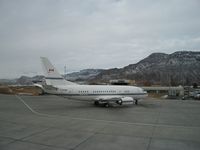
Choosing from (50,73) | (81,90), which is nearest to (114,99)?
(81,90)

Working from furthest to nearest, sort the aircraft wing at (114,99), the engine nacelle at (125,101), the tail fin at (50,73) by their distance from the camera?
1. the engine nacelle at (125,101)
2. the aircraft wing at (114,99)
3. the tail fin at (50,73)

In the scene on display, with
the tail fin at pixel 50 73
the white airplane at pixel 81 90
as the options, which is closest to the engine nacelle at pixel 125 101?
the white airplane at pixel 81 90

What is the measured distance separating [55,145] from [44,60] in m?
18.6

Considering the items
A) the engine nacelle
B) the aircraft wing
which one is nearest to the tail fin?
the aircraft wing

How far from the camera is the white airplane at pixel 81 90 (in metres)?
27.5

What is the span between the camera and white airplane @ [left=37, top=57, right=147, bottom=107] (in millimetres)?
27500

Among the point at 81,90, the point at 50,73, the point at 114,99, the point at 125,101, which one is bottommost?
the point at 125,101

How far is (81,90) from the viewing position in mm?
28625

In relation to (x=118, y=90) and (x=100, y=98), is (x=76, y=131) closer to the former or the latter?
(x=100, y=98)

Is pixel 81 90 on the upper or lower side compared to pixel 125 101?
upper

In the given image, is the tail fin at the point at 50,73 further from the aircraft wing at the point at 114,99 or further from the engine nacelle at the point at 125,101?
the engine nacelle at the point at 125,101

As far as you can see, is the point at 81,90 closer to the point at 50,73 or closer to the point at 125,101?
the point at 50,73

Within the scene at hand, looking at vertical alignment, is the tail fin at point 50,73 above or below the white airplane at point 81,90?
above

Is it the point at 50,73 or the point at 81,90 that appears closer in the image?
the point at 50,73
